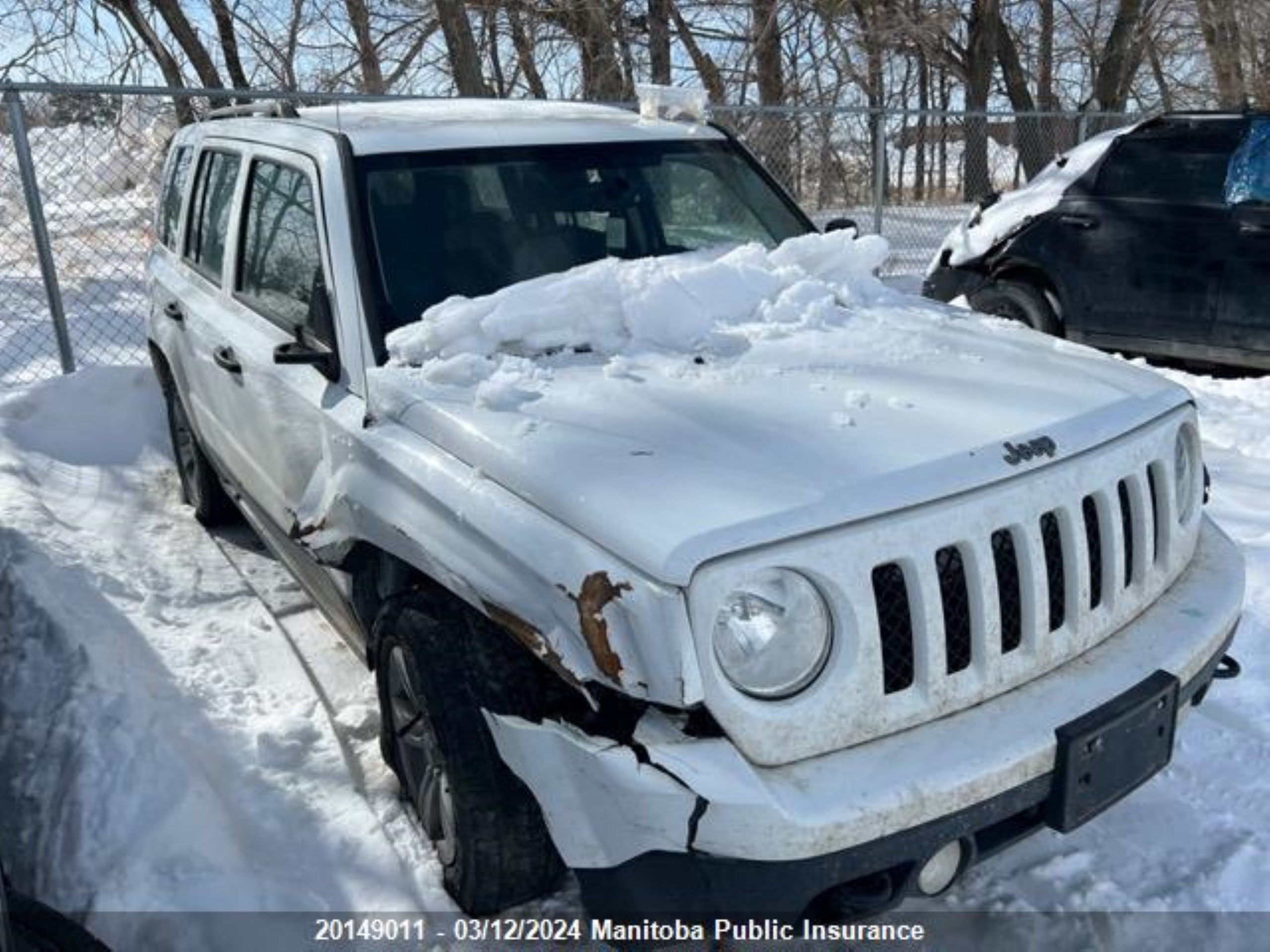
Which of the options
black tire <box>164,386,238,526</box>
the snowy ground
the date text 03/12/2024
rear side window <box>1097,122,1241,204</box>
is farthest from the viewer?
rear side window <box>1097,122,1241,204</box>

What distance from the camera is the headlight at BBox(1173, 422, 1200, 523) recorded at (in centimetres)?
290

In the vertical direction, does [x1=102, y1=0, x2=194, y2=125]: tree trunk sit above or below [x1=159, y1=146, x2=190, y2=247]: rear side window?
above

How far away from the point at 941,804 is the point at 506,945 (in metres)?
1.13

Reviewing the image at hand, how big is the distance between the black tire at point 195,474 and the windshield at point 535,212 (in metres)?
2.09

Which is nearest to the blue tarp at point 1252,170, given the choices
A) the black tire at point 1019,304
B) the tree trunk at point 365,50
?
the black tire at point 1019,304

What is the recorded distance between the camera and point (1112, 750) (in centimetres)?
228

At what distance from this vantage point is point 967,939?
2635mm

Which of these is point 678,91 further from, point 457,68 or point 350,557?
point 457,68

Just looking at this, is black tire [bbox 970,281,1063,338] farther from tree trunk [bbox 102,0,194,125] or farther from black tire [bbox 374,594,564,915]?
tree trunk [bbox 102,0,194,125]

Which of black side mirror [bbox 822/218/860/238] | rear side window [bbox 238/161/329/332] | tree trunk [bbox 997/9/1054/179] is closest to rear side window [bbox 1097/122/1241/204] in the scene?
black side mirror [bbox 822/218/860/238]

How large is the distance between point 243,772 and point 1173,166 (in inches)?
262

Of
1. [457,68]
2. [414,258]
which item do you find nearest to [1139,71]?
[457,68]

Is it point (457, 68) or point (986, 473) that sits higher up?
point (457, 68)

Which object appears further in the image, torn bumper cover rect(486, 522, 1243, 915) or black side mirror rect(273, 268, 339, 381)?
black side mirror rect(273, 268, 339, 381)
